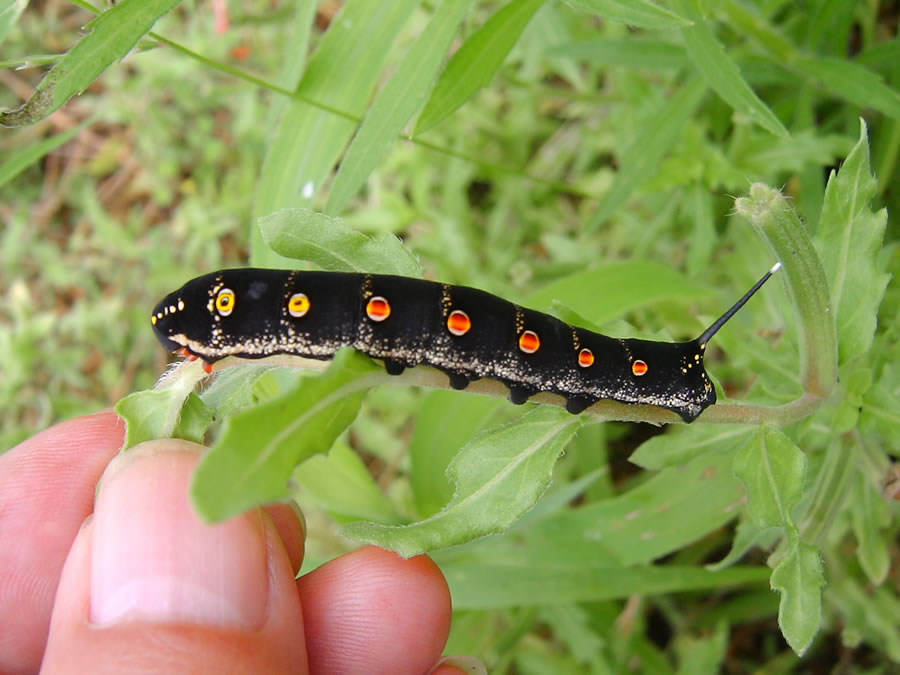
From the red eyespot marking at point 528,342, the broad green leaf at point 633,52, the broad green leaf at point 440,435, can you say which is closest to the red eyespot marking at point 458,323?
the red eyespot marking at point 528,342

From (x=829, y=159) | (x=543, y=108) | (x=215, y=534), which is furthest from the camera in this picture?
(x=543, y=108)

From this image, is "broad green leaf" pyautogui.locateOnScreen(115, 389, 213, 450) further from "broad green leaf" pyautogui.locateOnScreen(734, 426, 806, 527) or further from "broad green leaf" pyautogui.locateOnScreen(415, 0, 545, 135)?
"broad green leaf" pyautogui.locateOnScreen(734, 426, 806, 527)

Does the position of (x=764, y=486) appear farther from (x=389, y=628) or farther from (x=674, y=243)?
(x=674, y=243)

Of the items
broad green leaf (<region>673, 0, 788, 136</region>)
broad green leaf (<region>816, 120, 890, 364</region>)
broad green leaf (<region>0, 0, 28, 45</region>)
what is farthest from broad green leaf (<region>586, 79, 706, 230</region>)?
broad green leaf (<region>0, 0, 28, 45</region>)

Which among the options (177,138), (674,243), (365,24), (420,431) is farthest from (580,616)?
(177,138)

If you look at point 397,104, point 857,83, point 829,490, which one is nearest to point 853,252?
point 829,490

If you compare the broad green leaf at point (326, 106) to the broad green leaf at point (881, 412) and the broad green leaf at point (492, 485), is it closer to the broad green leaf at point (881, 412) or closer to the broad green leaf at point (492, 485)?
the broad green leaf at point (492, 485)
